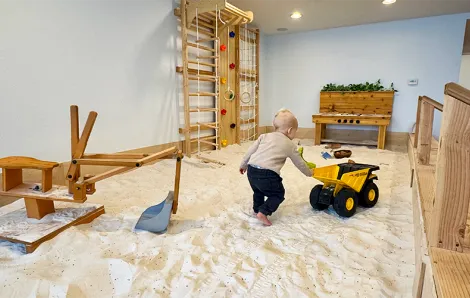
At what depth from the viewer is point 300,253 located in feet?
5.23

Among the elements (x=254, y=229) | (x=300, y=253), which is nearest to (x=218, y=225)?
(x=254, y=229)

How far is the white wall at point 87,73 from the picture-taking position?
2.33m

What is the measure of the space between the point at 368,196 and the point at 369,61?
4.15 m

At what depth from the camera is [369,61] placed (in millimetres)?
5520

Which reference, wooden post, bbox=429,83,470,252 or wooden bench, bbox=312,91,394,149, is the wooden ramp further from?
wooden bench, bbox=312,91,394,149

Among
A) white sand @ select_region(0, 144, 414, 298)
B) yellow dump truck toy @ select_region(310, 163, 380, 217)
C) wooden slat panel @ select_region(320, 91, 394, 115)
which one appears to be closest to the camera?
white sand @ select_region(0, 144, 414, 298)

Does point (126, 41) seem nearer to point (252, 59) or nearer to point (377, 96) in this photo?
point (252, 59)

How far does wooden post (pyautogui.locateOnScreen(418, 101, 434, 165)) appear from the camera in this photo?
2.48 meters

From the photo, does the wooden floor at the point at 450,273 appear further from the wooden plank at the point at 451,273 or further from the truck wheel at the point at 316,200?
the truck wheel at the point at 316,200

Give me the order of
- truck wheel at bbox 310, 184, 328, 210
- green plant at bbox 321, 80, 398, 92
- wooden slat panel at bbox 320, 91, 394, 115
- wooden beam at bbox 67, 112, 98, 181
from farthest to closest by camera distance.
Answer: green plant at bbox 321, 80, 398, 92 → wooden slat panel at bbox 320, 91, 394, 115 → truck wheel at bbox 310, 184, 328, 210 → wooden beam at bbox 67, 112, 98, 181

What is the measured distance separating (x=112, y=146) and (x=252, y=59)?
11.6 ft

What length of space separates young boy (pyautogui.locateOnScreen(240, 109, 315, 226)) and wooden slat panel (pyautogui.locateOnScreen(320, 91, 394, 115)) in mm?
3859

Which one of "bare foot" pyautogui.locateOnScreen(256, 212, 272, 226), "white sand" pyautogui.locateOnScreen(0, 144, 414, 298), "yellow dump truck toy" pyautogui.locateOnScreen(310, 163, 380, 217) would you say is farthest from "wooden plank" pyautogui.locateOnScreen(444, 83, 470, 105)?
"bare foot" pyautogui.locateOnScreen(256, 212, 272, 226)

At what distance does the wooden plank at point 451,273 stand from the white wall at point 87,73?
9.27 feet
